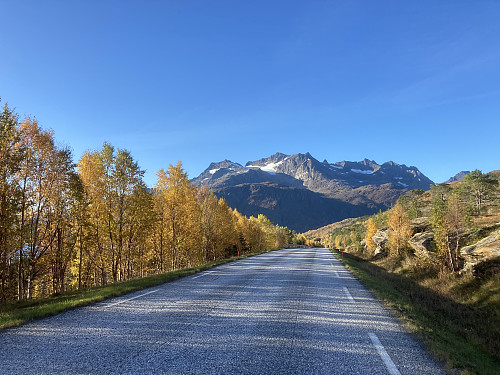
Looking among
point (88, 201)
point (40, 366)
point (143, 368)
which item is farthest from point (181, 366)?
point (88, 201)

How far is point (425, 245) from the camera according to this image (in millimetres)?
30312

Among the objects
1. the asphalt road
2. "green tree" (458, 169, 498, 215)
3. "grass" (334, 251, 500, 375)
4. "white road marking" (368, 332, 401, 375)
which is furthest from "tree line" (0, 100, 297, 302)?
"green tree" (458, 169, 498, 215)

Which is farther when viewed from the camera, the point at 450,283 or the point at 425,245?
the point at 425,245

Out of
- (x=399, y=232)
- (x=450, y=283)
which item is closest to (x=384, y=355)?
(x=450, y=283)

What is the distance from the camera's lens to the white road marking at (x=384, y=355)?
4048 mm

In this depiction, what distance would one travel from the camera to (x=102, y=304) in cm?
779

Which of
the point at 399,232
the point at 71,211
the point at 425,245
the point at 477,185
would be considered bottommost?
the point at 425,245

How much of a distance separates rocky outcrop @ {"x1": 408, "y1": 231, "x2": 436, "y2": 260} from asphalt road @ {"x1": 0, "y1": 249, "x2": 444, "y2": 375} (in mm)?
25845

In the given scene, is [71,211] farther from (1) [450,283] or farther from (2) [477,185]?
(2) [477,185]

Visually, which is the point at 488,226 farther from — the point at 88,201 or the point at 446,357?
the point at 88,201

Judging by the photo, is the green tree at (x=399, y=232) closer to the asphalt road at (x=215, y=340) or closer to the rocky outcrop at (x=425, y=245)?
the rocky outcrop at (x=425, y=245)

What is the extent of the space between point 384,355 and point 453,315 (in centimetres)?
1455

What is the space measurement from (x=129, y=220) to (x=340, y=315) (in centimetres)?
2205

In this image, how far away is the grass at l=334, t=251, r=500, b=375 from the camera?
16.5 ft
